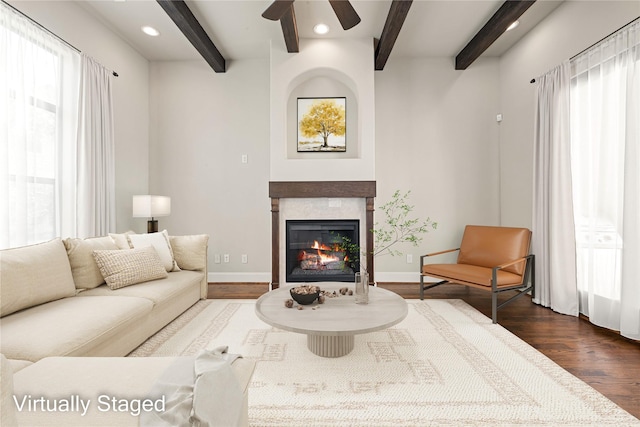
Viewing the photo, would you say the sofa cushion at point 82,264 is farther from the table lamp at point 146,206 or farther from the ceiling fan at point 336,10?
the ceiling fan at point 336,10

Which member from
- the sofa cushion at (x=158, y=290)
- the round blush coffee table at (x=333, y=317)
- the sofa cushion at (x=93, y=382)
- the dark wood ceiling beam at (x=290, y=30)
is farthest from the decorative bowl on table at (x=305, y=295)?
the dark wood ceiling beam at (x=290, y=30)

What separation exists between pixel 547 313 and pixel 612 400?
4.93 feet

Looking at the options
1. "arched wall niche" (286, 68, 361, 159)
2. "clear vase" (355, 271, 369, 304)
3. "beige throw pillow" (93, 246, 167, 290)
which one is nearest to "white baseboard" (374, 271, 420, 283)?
"arched wall niche" (286, 68, 361, 159)

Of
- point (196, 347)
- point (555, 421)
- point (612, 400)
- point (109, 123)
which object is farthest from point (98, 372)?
point (109, 123)

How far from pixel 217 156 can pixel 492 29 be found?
3513 mm

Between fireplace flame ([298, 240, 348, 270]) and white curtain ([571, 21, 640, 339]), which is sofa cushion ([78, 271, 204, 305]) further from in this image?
white curtain ([571, 21, 640, 339])

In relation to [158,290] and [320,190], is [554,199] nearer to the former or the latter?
[320,190]

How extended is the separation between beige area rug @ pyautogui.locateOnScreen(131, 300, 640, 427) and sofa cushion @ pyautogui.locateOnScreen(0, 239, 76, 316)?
678mm

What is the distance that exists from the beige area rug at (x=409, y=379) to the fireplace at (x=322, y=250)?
1.29 metres

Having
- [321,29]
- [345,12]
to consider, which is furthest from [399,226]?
[345,12]

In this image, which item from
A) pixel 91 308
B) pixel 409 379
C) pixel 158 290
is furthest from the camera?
pixel 158 290

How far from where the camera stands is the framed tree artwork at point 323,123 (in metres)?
4.01

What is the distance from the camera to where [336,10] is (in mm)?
2320

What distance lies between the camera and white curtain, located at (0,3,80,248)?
2369 mm
